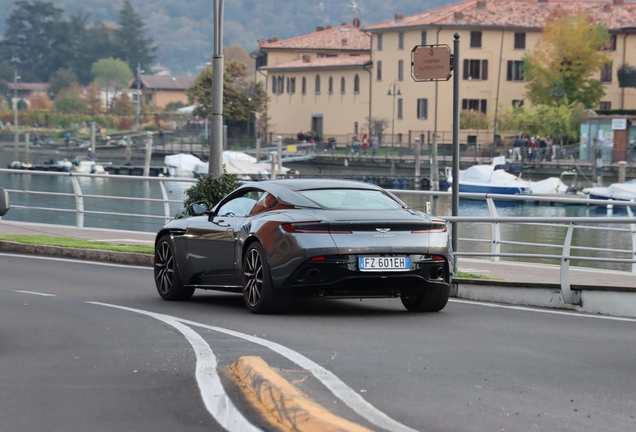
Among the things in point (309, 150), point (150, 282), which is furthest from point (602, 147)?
point (150, 282)

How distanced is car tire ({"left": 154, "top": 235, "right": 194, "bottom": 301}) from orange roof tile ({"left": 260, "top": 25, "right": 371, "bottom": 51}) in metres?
111

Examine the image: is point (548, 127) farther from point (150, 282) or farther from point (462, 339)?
point (462, 339)

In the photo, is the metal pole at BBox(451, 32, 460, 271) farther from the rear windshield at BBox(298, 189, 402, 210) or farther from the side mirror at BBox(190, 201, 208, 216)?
the side mirror at BBox(190, 201, 208, 216)

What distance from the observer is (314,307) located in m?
12.2

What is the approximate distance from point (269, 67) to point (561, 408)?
382 ft

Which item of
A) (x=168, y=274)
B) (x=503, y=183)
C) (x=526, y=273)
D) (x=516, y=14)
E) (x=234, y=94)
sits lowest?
(x=503, y=183)

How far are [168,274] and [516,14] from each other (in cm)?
9158

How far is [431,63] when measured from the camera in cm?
1488

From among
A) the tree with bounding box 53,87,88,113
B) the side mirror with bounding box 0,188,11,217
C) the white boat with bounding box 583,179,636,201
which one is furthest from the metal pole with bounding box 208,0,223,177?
the tree with bounding box 53,87,88,113

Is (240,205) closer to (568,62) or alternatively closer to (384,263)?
(384,263)

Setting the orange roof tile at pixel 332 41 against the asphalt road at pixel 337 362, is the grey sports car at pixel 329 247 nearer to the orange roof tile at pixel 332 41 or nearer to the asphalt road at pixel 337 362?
the asphalt road at pixel 337 362

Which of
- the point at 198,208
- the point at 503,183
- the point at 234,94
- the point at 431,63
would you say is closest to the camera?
the point at 198,208

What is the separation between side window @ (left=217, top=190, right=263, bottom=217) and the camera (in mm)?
12219

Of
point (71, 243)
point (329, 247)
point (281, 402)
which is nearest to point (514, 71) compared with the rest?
point (71, 243)
